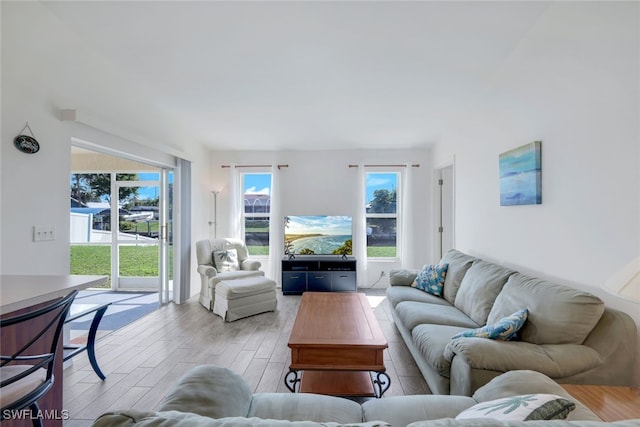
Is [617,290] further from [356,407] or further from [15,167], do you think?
[15,167]

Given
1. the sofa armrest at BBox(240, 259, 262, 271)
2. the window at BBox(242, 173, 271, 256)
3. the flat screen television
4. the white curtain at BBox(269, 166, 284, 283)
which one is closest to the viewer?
the sofa armrest at BBox(240, 259, 262, 271)

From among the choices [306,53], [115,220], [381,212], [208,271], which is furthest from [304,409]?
[115,220]

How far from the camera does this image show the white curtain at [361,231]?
514 centimetres

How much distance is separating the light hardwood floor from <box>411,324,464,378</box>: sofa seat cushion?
40 centimetres

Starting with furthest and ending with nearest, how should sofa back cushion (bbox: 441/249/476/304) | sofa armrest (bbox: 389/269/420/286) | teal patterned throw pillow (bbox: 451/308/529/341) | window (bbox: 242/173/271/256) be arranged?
1. window (bbox: 242/173/271/256)
2. sofa armrest (bbox: 389/269/420/286)
3. sofa back cushion (bbox: 441/249/476/304)
4. teal patterned throw pillow (bbox: 451/308/529/341)

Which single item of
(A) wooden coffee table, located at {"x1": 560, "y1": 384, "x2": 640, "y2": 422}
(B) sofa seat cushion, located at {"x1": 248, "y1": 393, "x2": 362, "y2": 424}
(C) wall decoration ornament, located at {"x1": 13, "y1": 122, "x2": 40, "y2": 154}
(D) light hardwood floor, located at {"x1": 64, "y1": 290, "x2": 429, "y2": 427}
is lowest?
(D) light hardwood floor, located at {"x1": 64, "y1": 290, "x2": 429, "y2": 427}

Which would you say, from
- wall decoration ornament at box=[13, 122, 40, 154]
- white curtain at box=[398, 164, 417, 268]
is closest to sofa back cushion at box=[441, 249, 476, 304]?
white curtain at box=[398, 164, 417, 268]

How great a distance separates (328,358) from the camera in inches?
78.2

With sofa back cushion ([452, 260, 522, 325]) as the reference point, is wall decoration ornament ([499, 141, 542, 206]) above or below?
above

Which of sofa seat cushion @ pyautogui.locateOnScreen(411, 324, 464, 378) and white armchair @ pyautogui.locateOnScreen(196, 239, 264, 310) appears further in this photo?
white armchair @ pyautogui.locateOnScreen(196, 239, 264, 310)

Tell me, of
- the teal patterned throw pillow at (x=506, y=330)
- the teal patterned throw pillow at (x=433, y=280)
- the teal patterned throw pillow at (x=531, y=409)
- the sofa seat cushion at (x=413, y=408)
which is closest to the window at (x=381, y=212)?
the teal patterned throw pillow at (x=433, y=280)

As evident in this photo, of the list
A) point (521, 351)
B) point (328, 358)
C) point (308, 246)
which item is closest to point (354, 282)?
point (308, 246)

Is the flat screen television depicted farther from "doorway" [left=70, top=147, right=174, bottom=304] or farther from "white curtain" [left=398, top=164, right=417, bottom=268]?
"doorway" [left=70, top=147, right=174, bottom=304]

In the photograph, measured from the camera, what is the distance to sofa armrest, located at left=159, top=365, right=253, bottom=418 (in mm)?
950
